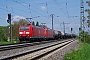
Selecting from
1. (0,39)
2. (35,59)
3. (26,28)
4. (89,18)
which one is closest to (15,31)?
(0,39)

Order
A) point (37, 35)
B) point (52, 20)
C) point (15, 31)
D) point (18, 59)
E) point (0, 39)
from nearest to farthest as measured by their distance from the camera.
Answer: point (18, 59) → point (37, 35) → point (0, 39) → point (52, 20) → point (15, 31)

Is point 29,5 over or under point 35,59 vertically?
over

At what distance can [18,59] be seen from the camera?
15.3 metres

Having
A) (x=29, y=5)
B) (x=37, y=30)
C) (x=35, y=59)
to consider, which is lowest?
(x=35, y=59)

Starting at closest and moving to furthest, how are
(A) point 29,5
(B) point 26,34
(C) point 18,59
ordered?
(C) point 18,59 → (A) point 29,5 → (B) point 26,34

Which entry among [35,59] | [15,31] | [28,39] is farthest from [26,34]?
[15,31]

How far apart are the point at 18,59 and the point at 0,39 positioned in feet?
143

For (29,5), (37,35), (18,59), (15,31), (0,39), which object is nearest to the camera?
(18,59)

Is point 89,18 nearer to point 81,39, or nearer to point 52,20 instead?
point 81,39

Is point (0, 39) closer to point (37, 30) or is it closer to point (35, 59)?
point (37, 30)

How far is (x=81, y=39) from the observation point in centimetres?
5050

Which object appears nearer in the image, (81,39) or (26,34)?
(26,34)

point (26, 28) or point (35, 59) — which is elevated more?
point (26, 28)

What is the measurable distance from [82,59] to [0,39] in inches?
1867
